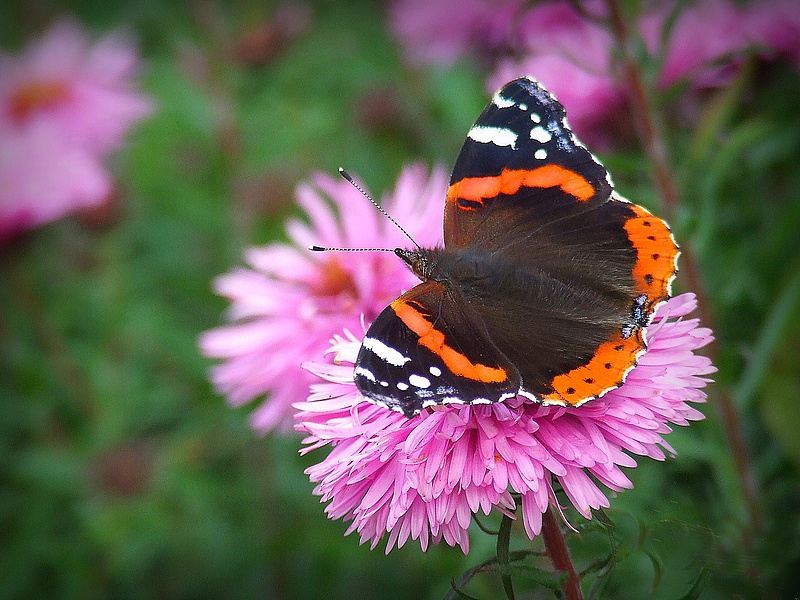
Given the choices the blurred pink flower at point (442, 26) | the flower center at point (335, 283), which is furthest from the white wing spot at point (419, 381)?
the blurred pink flower at point (442, 26)

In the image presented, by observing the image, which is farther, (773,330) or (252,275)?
(252,275)

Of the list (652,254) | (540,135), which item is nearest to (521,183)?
(540,135)

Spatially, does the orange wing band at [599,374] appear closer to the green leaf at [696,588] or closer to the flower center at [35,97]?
the green leaf at [696,588]

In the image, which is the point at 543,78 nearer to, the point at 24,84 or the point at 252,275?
the point at 252,275

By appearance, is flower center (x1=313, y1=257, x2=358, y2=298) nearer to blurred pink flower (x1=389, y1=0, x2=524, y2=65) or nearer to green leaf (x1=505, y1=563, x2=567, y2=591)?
green leaf (x1=505, y1=563, x2=567, y2=591)

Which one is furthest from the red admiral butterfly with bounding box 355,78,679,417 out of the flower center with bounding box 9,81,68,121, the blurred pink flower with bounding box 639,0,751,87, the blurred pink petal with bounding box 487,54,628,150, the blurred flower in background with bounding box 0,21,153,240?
the flower center with bounding box 9,81,68,121

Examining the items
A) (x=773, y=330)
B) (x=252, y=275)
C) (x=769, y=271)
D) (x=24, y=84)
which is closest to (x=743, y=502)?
(x=773, y=330)
